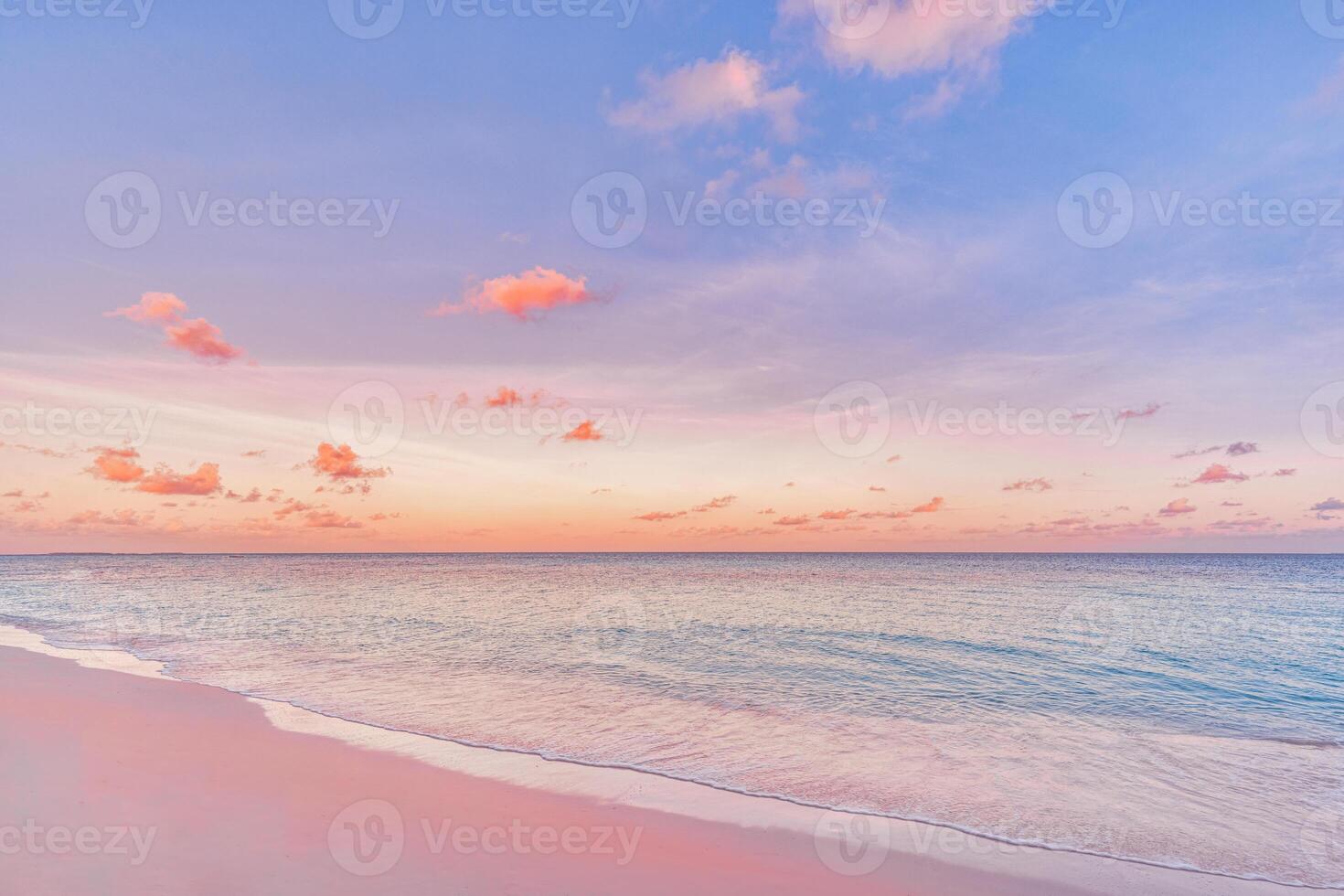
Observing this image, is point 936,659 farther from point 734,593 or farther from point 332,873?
point 734,593

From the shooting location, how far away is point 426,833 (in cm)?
871

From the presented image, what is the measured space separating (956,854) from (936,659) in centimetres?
1554

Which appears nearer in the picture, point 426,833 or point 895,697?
point 426,833

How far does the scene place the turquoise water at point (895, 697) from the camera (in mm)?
10461

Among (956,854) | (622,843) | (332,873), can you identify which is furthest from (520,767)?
(956,854)

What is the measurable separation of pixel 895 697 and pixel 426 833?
12650 millimetres

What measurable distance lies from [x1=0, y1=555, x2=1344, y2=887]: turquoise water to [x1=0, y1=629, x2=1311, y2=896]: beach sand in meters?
0.90

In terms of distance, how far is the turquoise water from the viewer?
10461mm

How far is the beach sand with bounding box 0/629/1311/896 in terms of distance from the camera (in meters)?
7.59

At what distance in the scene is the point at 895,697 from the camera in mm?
17781

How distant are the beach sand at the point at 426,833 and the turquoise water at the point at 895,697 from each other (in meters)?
0.90

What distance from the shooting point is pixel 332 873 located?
7.54 meters

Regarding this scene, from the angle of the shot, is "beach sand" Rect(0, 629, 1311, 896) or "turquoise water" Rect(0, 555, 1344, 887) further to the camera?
"turquoise water" Rect(0, 555, 1344, 887)

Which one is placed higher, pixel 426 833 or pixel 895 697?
pixel 426 833
